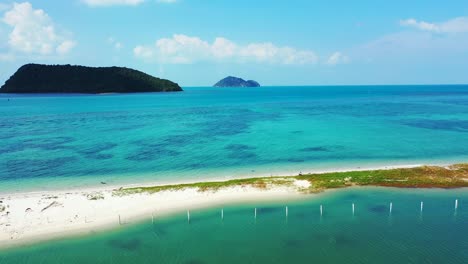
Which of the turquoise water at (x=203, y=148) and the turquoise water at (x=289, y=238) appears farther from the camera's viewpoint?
the turquoise water at (x=203, y=148)

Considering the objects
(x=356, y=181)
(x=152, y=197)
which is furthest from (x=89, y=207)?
(x=356, y=181)

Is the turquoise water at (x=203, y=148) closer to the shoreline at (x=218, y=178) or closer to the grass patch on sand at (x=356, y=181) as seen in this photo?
the shoreline at (x=218, y=178)

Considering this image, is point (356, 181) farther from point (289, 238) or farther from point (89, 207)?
point (89, 207)

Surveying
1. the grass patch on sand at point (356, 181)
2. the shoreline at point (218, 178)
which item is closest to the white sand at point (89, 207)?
the grass patch on sand at point (356, 181)

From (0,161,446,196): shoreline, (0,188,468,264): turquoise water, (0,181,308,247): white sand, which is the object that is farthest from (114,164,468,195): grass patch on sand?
(0,188,468,264): turquoise water

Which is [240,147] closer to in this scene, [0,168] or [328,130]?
[328,130]
